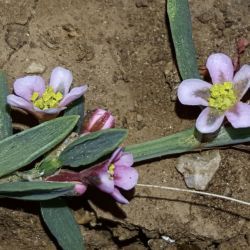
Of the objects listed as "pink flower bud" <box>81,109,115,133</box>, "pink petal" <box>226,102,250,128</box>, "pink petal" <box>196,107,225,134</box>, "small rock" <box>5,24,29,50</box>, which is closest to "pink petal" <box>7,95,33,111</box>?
"pink flower bud" <box>81,109,115,133</box>

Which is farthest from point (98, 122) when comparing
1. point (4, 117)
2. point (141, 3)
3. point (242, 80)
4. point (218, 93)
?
point (141, 3)

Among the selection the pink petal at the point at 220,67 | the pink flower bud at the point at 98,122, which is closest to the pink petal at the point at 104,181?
the pink flower bud at the point at 98,122

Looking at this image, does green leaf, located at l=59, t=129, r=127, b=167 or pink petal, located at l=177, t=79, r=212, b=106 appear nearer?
green leaf, located at l=59, t=129, r=127, b=167

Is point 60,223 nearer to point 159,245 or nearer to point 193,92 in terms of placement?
point 159,245

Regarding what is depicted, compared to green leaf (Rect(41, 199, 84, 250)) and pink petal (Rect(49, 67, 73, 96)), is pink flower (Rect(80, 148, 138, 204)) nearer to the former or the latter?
green leaf (Rect(41, 199, 84, 250))

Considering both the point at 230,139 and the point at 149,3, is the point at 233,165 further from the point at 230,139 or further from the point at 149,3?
the point at 149,3

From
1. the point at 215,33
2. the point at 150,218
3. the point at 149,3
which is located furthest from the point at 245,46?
the point at 150,218

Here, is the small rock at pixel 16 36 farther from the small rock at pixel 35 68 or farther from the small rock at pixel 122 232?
the small rock at pixel 122 232
